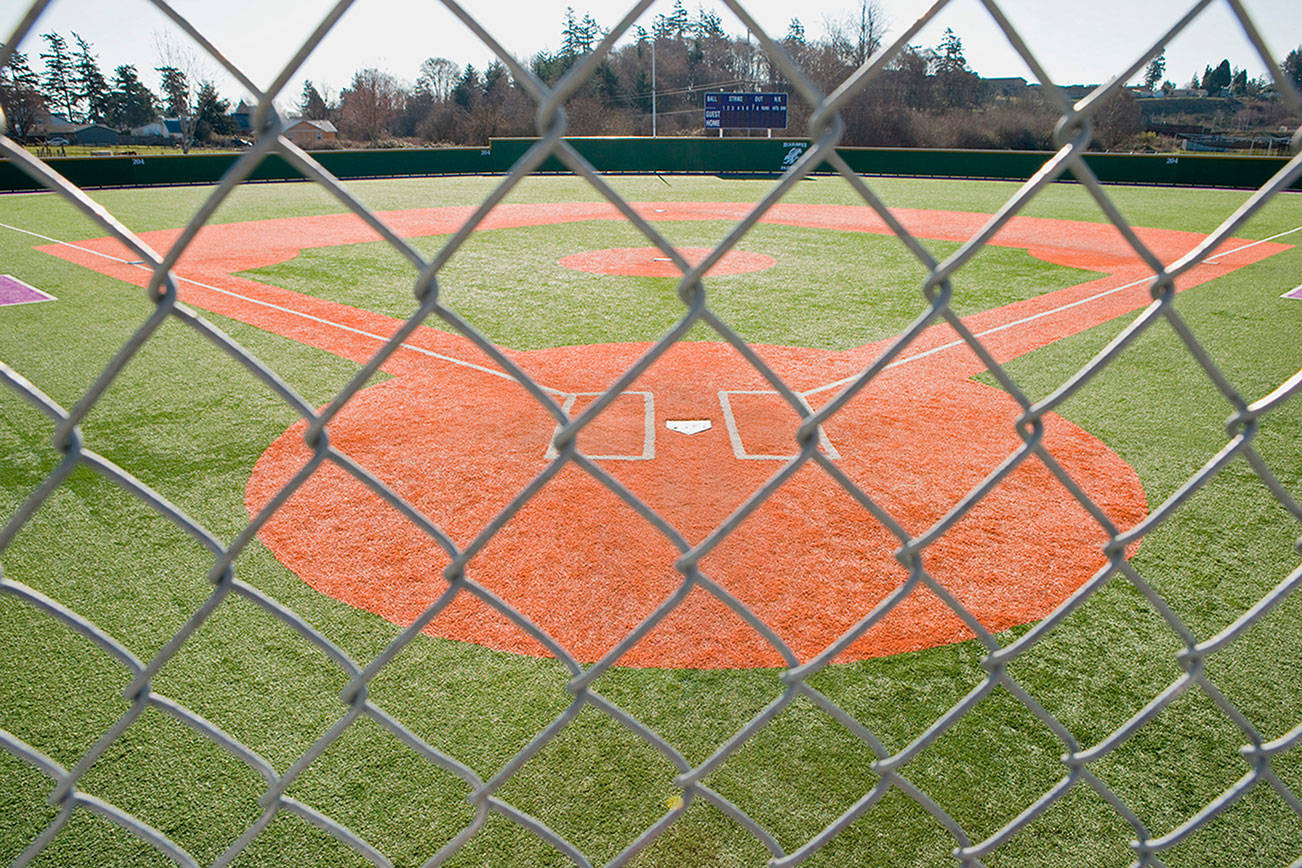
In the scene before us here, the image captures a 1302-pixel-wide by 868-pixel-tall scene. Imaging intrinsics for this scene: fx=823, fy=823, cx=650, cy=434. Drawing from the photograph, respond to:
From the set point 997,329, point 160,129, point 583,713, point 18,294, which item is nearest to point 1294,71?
point 583,713

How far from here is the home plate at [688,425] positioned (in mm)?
6666

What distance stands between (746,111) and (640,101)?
22954mm

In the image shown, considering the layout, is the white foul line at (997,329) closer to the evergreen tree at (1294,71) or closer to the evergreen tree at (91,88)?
the evergreen tree at (1294,71)

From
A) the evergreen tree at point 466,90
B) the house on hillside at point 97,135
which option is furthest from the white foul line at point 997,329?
the house on hillside at point 97,135

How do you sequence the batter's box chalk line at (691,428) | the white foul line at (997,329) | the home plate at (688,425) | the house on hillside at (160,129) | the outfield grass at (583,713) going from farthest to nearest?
the house on hillside at (160,129) < the white foul line at (997,329) < the home plate at (688,425) < the batter's box chalk line at (691,428) < the outfield grass at (583,713)

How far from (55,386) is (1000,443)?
27.9 ft

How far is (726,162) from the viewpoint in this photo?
2995 centimetres

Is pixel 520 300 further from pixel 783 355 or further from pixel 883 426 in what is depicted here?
pixel 883 426

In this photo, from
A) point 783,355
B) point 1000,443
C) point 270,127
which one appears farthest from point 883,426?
point 270,127

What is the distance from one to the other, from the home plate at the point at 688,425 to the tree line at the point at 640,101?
54.1 feet

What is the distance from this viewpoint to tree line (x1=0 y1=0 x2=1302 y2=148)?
80.8 ft

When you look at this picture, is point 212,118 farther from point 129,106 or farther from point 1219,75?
point 1219,75

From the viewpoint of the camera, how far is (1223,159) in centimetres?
2623

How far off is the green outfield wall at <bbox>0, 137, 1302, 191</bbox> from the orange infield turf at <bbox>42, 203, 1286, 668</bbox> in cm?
2151
